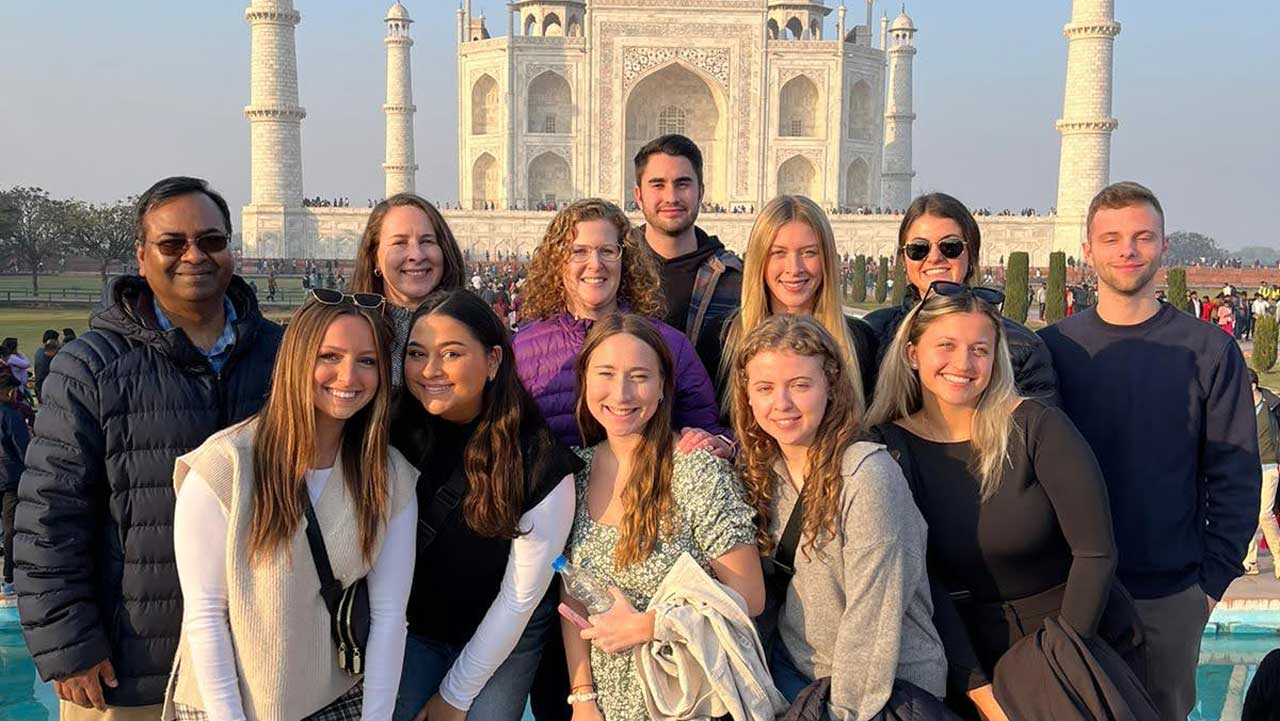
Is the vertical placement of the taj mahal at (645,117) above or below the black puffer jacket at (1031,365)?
above

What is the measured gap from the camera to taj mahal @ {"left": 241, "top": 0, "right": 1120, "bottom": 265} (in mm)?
30234

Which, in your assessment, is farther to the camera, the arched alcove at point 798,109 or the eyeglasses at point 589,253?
the arched alcove at point 798,109

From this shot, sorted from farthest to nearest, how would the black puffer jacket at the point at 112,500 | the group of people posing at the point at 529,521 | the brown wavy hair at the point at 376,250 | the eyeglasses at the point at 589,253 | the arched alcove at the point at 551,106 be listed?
the arched alcove at the point at 551,106 < the brown wavy hair at the point at 376,250 < the eyeglasses at the point at 589,253 < the black puffer jacket at the point at 112,500 < the group of people posing at the point at 529,521

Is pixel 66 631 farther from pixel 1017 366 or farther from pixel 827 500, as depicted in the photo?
pixel 1017 366

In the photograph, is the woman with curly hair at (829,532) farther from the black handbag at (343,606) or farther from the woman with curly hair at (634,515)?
the black handbag at (343,606)

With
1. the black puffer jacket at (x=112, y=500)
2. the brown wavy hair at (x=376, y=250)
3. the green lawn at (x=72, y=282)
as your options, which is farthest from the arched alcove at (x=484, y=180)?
the black puffer jacket at (x=112, y=500)

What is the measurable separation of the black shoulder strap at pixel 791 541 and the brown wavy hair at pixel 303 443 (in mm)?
875

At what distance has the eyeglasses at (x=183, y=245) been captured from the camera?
8.72ft

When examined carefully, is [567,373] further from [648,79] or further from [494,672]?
[648,79]

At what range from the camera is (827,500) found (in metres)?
2.44

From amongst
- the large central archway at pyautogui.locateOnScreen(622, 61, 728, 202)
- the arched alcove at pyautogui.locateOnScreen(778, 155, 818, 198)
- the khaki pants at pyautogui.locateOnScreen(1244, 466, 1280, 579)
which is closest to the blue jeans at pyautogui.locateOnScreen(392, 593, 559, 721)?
the khaki pants at pyautogui.locateOnScreen(1244, 466, 1280, 579)

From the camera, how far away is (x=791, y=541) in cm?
248

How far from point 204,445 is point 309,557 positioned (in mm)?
314

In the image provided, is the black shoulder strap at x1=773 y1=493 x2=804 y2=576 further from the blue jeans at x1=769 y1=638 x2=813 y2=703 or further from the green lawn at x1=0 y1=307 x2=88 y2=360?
the green lawn at x1=0 y1=307 x2=88 y2=360
